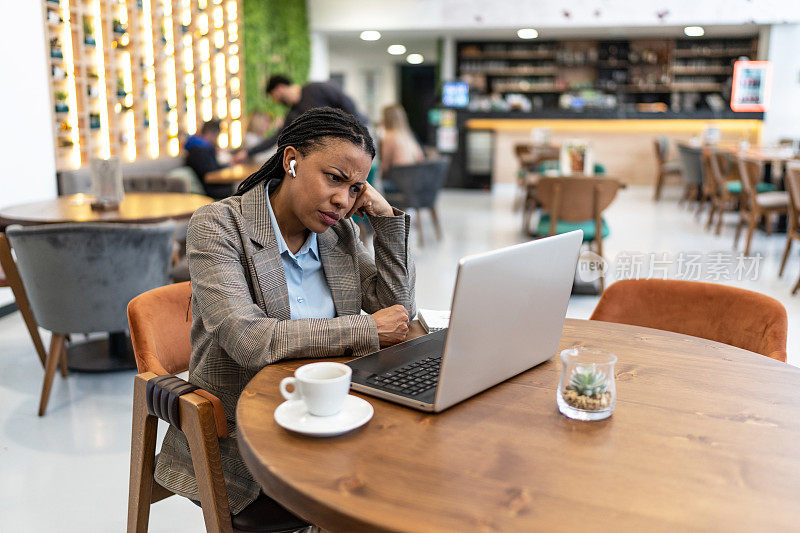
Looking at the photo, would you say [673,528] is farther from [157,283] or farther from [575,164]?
[575,164]

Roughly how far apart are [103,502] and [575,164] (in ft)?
14.4

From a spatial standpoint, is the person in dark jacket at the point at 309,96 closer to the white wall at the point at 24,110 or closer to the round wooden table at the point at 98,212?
the white wall at the point at 24,110

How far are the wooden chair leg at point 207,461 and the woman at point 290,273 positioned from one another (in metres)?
0.06

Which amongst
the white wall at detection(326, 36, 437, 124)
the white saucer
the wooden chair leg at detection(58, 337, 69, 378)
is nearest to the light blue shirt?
the white saucer

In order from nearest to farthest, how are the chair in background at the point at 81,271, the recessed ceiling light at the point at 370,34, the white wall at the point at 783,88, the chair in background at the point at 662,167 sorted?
the chair in background at the point at 81,271, the chair in background at the point at 662,167, the white wall at the point at 783,88, the recessed ceiling light at the point at 370,34

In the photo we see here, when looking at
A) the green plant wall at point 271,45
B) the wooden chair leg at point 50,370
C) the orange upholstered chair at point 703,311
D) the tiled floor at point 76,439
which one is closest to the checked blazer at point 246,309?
the orange upholstered chair at point 703,311

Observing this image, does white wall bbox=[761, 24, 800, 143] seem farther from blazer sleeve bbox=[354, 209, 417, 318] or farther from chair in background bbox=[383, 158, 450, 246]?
blazer sleeve bbox=[354, 209, 417, 318]

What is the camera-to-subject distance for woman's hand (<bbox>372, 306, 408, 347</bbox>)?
148cm

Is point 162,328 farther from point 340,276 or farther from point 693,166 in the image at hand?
point 693,166

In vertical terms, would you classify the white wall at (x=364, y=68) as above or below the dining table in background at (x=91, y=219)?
above

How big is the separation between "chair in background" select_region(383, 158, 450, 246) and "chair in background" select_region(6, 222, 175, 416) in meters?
3.51

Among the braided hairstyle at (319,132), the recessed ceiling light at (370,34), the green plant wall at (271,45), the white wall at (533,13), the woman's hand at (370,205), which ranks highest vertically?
the white wall at (533,13)

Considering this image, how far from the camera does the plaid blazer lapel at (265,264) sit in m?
1.50

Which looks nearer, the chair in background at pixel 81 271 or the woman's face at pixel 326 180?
the woman's face at pixel 326 180
